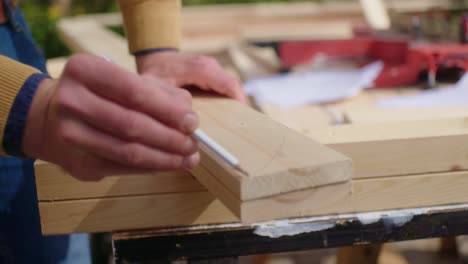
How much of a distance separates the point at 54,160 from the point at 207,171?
258mm

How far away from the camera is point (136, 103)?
802 mm

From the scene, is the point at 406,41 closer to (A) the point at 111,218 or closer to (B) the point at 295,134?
(B) the point at 295,134

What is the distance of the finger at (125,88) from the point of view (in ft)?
2.61

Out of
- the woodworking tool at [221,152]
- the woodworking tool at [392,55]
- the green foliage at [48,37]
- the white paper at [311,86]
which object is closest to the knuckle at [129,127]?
the woodworking tool at [221,152]

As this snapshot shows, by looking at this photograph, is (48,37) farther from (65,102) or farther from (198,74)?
(65,102)

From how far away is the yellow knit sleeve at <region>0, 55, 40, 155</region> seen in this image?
0.89 metres

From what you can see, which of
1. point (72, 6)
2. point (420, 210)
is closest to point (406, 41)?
point (420, 210)

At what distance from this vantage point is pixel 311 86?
201 cm

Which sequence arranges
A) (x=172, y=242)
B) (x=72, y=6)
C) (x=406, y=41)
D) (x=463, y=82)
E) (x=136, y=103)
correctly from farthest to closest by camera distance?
(x=72, y=6), (x=406, y=41), (x=463, y=82), (x=172, y=242), (x=136, y=103)

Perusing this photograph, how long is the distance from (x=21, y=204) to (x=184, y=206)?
572 mm

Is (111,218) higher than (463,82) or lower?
lower

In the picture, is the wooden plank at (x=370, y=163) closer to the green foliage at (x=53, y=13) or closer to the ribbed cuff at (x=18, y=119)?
the ribbed cuff at (x=18, y=119)

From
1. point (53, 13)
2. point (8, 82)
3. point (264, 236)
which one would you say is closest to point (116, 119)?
point (8, 82)

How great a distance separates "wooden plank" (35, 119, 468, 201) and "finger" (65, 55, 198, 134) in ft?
1.14
